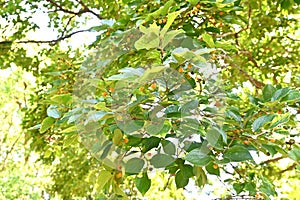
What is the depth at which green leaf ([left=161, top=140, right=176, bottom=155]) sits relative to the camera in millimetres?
811

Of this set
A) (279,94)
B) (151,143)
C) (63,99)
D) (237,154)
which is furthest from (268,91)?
(63,99)

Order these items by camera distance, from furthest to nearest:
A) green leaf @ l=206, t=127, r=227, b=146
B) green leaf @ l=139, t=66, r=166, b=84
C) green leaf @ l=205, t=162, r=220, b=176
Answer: green leaf @ l=205, t=162, r=220, b=176
green leaf @ l=206, t=127, r=227, b=146
green leaf @ l=139, t=66, r=166, b=84

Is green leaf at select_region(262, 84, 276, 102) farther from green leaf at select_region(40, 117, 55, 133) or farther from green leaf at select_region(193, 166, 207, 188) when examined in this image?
green leaf at select_region(40, 117, 55, 133)

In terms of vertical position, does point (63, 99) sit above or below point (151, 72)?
below

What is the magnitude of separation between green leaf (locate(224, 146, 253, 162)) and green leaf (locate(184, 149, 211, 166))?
0.18 ft

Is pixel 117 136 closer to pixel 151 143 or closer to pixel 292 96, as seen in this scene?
pixel 151 143

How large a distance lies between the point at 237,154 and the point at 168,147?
0.42ft

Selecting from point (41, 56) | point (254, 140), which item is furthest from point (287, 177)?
point (254, 140)

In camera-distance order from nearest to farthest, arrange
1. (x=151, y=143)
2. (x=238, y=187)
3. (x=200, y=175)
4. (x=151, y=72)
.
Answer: (x=151, y=72) → (x=151, y=143) → (x=200, y=175) → (x=238, y=187)

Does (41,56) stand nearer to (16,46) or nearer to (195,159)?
(16,46)

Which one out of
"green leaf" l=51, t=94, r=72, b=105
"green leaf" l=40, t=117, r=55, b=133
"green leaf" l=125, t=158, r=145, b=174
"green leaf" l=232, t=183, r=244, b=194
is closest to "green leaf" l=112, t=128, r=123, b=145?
"green leaf" l=125, t=158, r=145, b=174

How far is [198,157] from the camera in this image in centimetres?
77

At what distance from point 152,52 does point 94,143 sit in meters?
0.21

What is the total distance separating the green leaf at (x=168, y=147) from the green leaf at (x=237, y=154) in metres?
0.10
